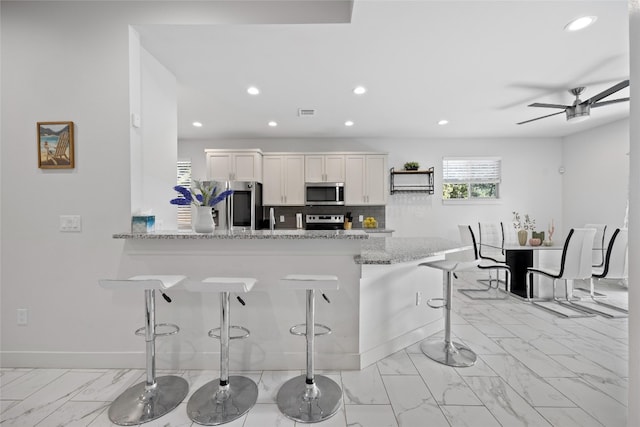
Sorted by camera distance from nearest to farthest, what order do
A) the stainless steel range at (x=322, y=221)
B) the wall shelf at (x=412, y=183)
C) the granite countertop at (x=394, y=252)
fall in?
1. the granite countertop at (x=394, y=252)
2. the stainless steel range at (x=322, y=221)
3. the wall shelf at (x=412, y=183)

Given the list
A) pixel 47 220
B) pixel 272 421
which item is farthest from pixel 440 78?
pixel 47 220

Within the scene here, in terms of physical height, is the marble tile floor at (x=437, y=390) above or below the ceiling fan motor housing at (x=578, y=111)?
below

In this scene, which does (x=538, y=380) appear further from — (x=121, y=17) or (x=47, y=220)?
(x=121, y=17)

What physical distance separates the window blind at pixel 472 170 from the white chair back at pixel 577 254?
2.47 metres

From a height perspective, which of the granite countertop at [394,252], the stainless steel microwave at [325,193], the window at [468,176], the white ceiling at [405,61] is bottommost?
the granite countertop at [394,252]

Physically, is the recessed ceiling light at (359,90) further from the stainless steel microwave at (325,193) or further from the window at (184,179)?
the window at (184,179)

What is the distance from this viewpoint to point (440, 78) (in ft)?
9.93

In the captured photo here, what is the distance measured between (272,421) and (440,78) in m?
3.30

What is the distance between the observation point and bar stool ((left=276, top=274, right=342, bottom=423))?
5.61 feet

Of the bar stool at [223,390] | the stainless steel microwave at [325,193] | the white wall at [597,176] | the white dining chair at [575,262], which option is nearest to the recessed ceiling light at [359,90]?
the stainless steel microwave at [325,193]

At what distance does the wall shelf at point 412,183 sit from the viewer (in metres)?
5.47

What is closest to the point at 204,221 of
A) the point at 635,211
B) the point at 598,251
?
the point at 635,211

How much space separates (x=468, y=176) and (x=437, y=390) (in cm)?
467

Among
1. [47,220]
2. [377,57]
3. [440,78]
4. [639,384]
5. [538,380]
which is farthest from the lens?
[440,78]
